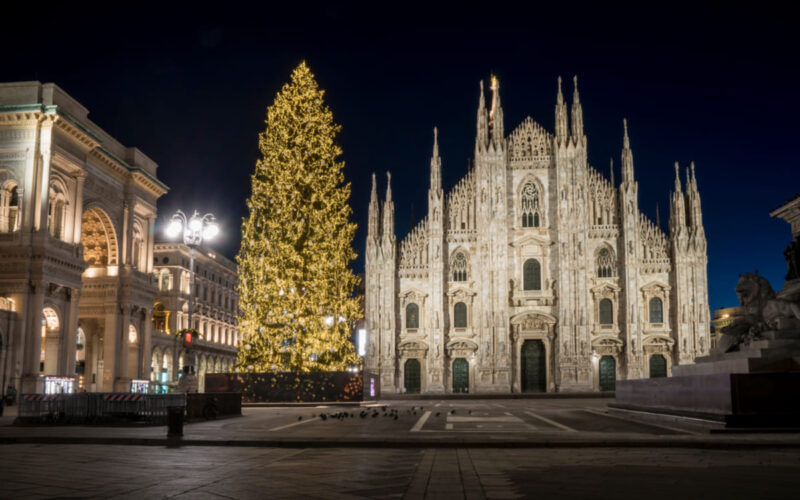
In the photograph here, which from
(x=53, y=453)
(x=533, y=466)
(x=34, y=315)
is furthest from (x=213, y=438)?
(x=34, y=315)

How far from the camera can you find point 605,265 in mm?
54031

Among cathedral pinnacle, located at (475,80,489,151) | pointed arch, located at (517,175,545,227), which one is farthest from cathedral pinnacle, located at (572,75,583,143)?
cathedral pinnacle, located at (475,80,489,151)

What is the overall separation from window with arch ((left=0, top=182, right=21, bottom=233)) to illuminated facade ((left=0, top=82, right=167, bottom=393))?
5 cm

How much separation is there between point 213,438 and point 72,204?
97.5ft

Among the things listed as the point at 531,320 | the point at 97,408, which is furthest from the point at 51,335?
the point at 531,320

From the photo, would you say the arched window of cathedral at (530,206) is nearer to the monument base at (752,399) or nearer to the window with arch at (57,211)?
the window with arch at (57,211)

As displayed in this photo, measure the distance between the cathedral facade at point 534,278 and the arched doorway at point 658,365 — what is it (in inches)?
2.9

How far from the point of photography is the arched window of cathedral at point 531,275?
5469 centimetres

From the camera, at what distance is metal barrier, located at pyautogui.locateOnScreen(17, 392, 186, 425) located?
61.3 feet

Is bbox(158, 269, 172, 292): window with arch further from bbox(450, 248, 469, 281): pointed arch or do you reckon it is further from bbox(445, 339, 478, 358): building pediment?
bbox(445, 339, 478, 358): building pediment

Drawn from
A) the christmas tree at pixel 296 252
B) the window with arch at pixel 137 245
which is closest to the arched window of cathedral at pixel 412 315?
the window with arch at pixel 137 245

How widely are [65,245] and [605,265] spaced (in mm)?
36235

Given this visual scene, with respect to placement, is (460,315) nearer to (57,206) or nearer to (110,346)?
(110,346)

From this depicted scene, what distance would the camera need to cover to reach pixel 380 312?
54.8m
